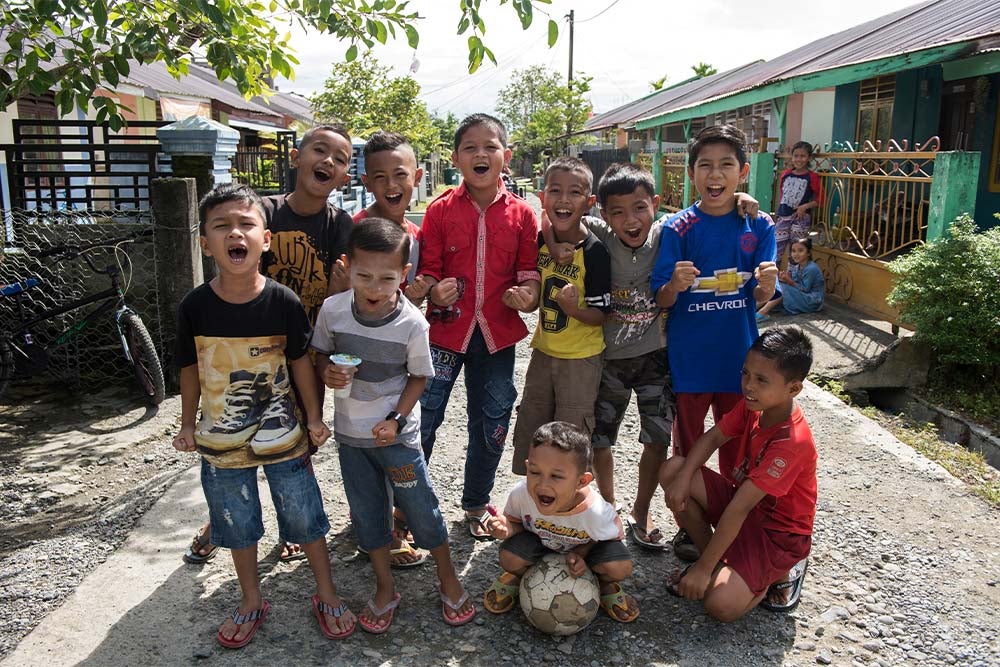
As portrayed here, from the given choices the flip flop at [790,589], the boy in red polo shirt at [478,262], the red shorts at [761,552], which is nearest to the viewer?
the red shorts at [761,552]

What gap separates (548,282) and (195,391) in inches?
53.0

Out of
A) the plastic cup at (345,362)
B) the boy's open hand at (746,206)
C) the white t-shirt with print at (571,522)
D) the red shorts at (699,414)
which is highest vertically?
the boy's open hand at (746,206)

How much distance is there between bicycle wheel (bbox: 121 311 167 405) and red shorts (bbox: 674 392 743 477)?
12.4 ft

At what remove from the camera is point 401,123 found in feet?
69.3

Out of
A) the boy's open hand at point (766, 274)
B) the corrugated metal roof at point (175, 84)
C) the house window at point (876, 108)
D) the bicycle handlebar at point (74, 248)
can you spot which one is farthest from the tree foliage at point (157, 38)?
the house window at point (876, 108)

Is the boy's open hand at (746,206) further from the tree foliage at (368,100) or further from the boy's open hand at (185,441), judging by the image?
the tree foliage at (368,100)

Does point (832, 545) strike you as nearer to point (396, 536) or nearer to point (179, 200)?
point (396, 536)

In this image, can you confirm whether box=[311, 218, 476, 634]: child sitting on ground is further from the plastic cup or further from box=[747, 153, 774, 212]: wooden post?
box=[747, 153, 774, 212]: wooden post

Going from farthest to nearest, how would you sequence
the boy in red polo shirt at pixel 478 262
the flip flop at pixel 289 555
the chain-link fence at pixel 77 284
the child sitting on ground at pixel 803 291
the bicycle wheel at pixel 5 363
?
the child sitting on ground at pixel 803 291 < the chain-link fence at pixel 77 284 < the bicycle wheel at pixel 5 363 < the flip flop at pixel 289 555 < the boy in red polo shirt at pixel 478 262

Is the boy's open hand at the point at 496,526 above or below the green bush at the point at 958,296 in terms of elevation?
below

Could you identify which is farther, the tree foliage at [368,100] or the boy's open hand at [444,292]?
the tree foliage at [368,100]

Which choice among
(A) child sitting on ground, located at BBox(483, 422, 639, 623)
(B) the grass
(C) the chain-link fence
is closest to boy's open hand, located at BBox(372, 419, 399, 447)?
(A) child sitting on ground, located at BBox(483, 422, 639, 623)

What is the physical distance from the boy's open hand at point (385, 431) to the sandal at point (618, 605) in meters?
0.94

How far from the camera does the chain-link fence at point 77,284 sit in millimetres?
5570
